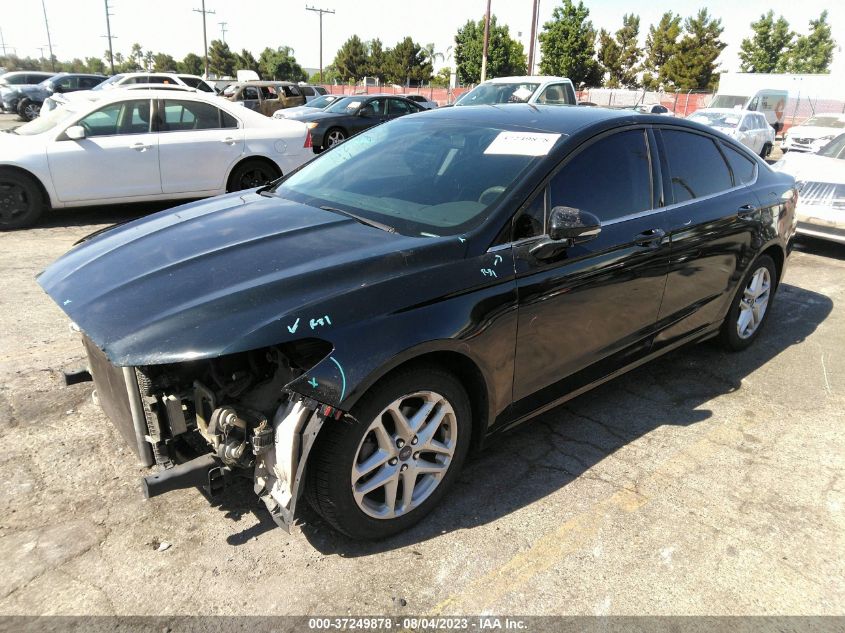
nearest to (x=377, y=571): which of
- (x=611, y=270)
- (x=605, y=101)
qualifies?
(x=611, y=270)

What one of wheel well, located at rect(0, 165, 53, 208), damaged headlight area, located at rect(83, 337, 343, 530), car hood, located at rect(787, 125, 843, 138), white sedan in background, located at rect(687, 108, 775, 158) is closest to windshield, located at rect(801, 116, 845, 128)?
car hood, located at rect(787, 125, 843, 138)

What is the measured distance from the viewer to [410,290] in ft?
8.06

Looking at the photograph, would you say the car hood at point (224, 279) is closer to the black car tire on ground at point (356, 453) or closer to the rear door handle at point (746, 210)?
the black car tire on ground at point (356, 453)

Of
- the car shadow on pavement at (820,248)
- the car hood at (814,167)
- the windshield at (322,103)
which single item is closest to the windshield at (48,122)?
the car hood at (814,167)

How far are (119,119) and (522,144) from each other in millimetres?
6319

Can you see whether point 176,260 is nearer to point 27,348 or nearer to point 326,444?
point 326,444

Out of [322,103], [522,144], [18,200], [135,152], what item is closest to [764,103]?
[322,103]

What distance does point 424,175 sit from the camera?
328cm

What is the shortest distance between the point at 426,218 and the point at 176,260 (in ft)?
3.67

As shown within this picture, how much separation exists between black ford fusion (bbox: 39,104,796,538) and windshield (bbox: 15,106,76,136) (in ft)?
17.4

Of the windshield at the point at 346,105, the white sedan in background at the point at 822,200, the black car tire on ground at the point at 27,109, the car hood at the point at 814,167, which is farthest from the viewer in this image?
the black car tire on ground at the point at 27,109

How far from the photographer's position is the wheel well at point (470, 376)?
2.52 metres

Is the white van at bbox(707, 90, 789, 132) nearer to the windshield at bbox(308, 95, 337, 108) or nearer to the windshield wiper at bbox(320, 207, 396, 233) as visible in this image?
the windshield at bbox(308, 95, 337, 108)

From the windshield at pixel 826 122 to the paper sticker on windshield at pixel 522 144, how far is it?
21085 mm
